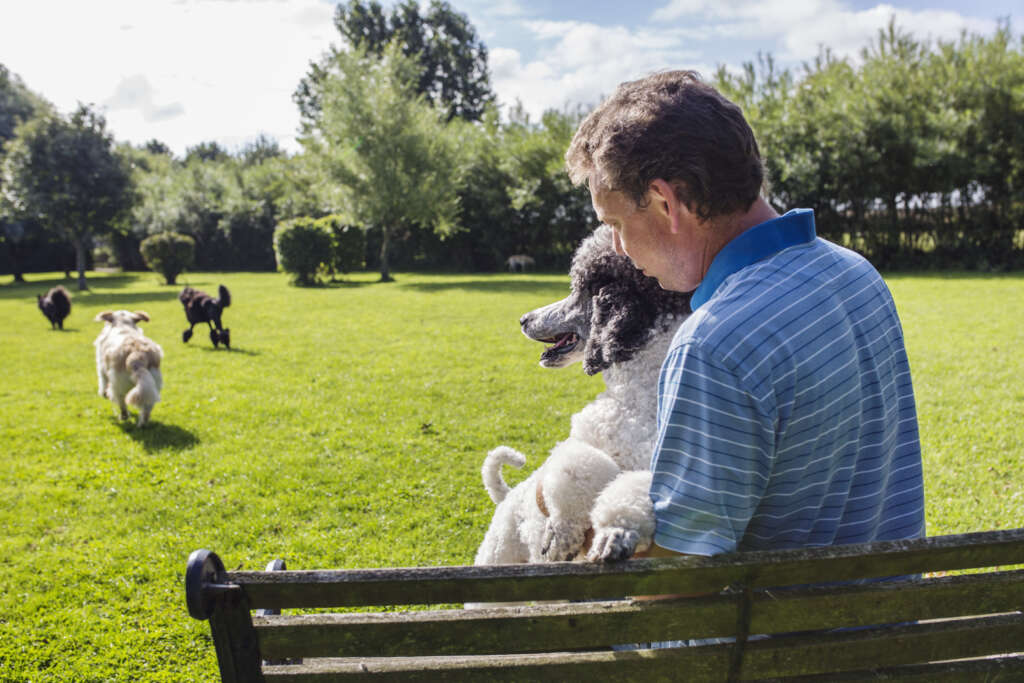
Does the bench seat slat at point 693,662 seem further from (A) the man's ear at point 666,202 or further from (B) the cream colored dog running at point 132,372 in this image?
(B) the cream colored dog running at point 132,372

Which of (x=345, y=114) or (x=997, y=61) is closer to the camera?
(x=997, y=61)

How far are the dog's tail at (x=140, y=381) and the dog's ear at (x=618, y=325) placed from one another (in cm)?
632

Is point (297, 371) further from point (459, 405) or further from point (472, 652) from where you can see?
point (472, 652)

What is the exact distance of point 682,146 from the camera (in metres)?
1.51

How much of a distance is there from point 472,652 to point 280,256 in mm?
26965

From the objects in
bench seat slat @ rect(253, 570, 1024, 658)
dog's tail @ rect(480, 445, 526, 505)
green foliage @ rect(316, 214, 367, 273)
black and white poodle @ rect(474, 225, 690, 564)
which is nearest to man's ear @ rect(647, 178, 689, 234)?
black and white poodle @ rect(474, 225, 690, 564)

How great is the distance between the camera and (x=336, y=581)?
1255mm

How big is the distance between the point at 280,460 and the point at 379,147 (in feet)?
68.7

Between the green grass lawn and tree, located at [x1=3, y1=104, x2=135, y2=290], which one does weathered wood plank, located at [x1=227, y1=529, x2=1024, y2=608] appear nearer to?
the green grass lawn

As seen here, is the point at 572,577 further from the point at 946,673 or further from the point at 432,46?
the point at 432,46

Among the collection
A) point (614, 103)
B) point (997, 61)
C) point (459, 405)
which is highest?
point (997, 61)

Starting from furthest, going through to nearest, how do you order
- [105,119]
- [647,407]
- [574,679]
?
1. [105,119]
2. [647,407]
3. [574,679]

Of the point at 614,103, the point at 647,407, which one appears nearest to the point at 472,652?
the point at 647,407

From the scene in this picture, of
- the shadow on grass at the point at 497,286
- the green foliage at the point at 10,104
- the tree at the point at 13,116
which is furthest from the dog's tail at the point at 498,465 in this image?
the green foliage at the point at 10,104
